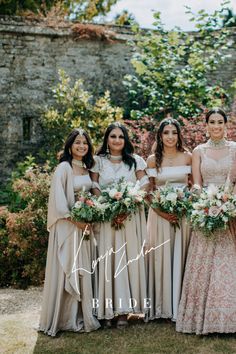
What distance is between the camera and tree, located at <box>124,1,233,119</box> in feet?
35.8

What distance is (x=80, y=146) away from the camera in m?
5.73

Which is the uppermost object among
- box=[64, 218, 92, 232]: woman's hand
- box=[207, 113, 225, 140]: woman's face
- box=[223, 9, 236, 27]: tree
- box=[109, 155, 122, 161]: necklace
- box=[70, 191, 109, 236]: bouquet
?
box=[223, 9, 236, 27]: tree

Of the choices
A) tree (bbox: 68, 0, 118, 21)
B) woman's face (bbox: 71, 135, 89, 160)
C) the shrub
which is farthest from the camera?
tree (bbox: 68, 0, 118, 21)

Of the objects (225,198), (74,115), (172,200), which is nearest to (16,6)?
(74,115)

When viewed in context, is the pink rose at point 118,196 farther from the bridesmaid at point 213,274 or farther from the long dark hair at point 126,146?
the bridesmaid at point 213,274

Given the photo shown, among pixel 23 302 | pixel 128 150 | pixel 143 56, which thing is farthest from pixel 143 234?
pixel 143 56

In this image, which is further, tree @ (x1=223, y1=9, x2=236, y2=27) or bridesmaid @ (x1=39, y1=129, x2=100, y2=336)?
tree @ (x1=223, y1=9, x2=236, y2=27)

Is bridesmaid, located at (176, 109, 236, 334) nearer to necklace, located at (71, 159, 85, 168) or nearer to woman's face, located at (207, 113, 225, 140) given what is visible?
woman's face, located at (207, 113, 225, 140)

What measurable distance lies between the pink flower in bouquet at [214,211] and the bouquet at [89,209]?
1096mm

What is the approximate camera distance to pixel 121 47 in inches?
483

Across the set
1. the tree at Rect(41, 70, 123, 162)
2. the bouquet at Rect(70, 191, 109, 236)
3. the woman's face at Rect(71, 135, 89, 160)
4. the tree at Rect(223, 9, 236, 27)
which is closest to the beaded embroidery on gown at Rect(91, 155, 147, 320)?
the bouquet at Rect(70, 191, 109, 236)

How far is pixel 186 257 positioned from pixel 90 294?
116 centimetres

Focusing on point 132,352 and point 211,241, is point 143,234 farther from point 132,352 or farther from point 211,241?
point 132,352

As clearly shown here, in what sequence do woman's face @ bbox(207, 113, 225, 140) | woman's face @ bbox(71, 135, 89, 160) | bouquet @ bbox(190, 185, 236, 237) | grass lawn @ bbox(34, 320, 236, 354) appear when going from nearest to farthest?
grass lawn @ bbox(34, 320, 236, 354) → bouquet @ bbox(190, 185, 236, 237) → woman's face @ bbox(207, 113, 225, 140) → woman's face @ bbox(71, 135, 89, 160)
